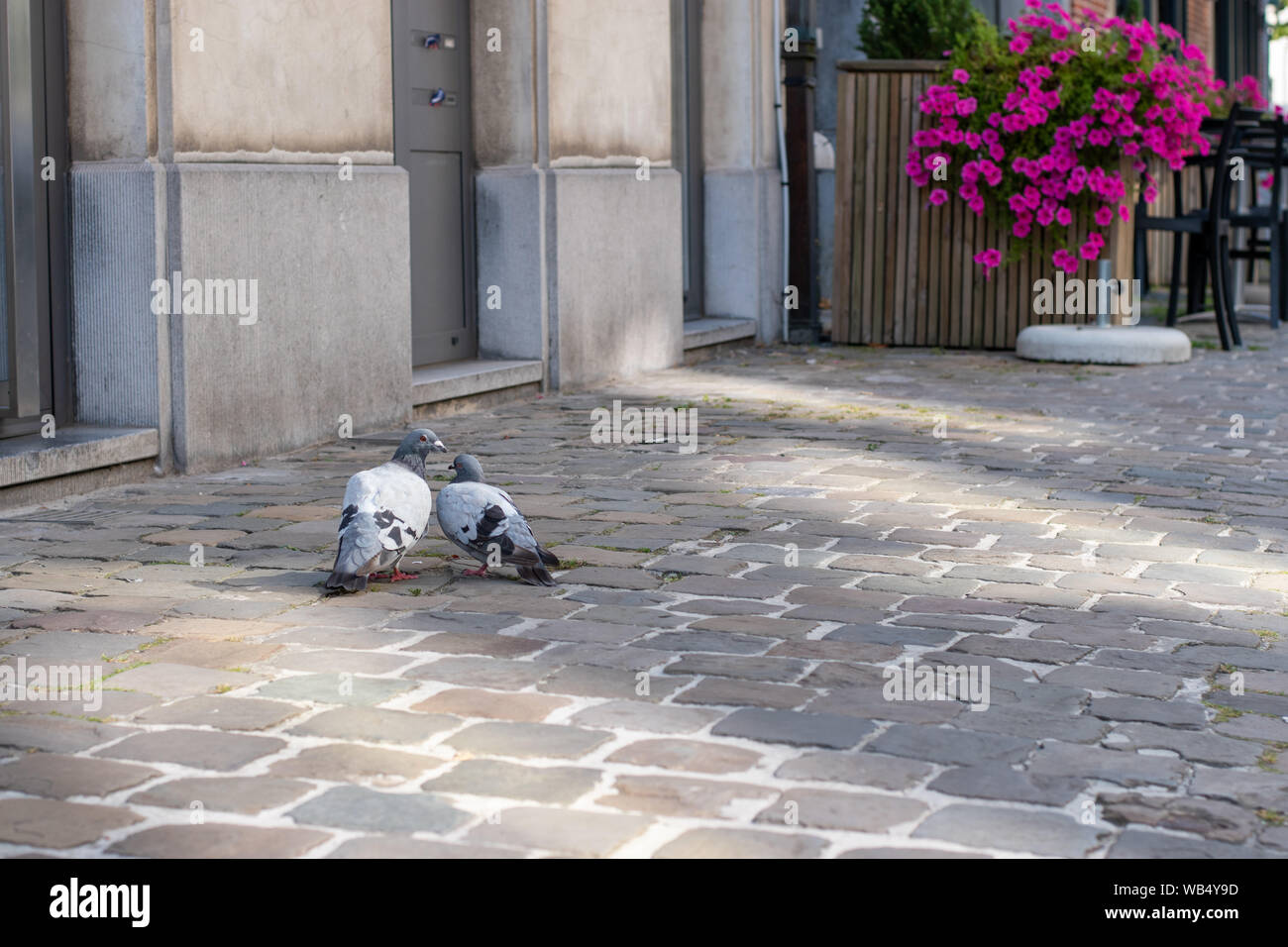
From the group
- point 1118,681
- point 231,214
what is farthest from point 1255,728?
point 231,214

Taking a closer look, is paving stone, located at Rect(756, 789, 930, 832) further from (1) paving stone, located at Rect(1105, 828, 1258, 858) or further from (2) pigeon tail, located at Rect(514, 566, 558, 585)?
(2) pigeon tail, located at Rect(514, 566, 558, 585)

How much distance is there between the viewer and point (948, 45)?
14117 millimetres

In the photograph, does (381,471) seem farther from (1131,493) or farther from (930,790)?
(1131,493)

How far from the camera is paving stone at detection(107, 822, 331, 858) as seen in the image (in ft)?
10.0

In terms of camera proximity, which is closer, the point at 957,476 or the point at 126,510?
the point at 126,510

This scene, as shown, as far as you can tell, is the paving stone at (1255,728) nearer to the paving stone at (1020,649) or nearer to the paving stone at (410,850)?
the paving stone at (1020,649)

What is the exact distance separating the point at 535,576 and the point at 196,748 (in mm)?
1701

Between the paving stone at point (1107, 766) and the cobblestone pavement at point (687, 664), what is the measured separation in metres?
0.01

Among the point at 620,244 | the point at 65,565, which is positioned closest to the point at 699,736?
the point at 65,565

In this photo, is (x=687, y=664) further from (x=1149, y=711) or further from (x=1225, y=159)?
(x=1225, y=159)

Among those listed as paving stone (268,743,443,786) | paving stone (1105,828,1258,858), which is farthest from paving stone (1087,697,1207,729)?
Answer: paving stone (268,743,443,786)

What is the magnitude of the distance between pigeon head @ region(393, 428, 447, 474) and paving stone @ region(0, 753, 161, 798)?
1.88 m

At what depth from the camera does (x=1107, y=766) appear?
11.7 feet
